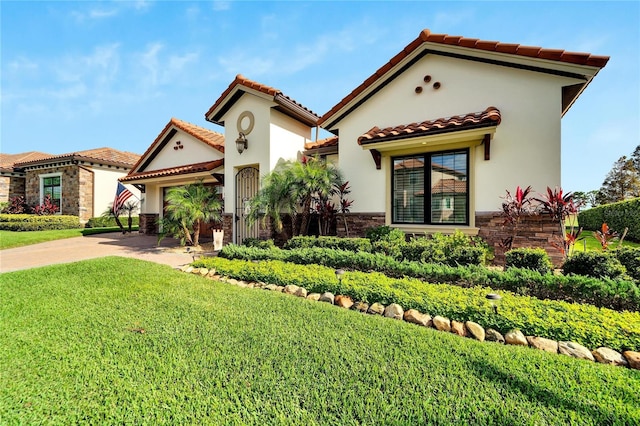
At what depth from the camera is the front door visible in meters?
12.8

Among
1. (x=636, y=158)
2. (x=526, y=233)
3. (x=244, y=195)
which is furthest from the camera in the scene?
(x=636, y=158)

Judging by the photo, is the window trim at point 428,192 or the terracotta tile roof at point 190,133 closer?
the window trim at point 428,192

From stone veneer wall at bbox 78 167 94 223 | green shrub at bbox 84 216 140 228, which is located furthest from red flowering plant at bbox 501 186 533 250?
stone veneer wall at bbox 78 167 94 223

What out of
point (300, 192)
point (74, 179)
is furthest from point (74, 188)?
point (300, 192)

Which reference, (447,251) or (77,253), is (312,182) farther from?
(77,253)

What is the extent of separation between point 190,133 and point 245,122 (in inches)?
206

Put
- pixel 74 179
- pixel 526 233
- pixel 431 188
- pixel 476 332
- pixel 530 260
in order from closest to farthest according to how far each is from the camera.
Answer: pixel 476 332, pixel 530 260, pixel 526 233, pixel 431 188, pixel 74 179

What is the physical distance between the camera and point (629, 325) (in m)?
3.68

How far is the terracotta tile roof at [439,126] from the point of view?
24.2ft

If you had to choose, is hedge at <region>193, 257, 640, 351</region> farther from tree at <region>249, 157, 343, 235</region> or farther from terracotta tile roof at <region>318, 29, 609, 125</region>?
terracotta tile roof at <region>318, 29, 609, 125</region>

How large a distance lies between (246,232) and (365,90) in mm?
8179

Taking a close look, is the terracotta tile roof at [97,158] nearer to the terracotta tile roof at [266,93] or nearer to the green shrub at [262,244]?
the terracotta tile roof at [266,93]

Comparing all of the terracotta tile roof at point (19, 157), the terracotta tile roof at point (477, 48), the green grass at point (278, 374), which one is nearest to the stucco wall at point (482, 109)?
the terracotta tile roof at point (477, 48)

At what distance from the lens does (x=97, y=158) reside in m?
21.8
